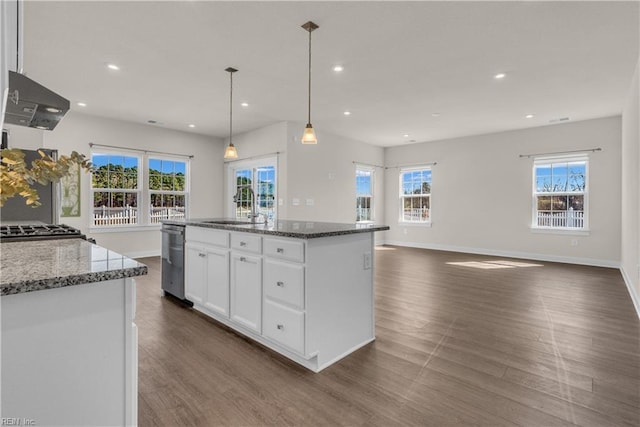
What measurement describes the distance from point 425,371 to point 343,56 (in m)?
3.02

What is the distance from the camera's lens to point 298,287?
2.13 meters

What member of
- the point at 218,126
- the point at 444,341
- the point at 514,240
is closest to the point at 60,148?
the point at 218,126

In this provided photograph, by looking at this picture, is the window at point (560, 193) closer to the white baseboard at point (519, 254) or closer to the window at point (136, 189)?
the white baseboard at point (519, 254)

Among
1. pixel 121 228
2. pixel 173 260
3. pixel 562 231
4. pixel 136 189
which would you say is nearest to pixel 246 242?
pixel 173 260

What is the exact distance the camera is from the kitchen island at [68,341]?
2.95 ft

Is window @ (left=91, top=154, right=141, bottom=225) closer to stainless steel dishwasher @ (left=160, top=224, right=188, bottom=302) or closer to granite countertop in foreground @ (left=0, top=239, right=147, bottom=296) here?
stainless steel dishwasher @ (left=160, top=224, right=188, bottom=302)

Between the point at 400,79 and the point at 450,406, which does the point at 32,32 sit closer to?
the point at 400,79

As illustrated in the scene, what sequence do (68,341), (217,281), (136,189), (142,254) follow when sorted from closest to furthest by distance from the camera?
(68,341)
(217,281)
(136,189)
(142,254)

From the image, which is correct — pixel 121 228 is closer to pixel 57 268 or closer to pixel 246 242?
pixel 246 242

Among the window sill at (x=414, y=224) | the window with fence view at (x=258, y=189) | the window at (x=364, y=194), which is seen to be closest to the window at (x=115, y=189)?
the window with fence view at (x=258, y=189)

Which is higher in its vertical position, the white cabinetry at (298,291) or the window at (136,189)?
the window at (136,189)

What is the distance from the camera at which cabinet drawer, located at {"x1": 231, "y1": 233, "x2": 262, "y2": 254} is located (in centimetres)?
245

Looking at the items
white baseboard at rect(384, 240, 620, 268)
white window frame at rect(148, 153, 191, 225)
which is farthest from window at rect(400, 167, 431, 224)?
white window frame at rect(148, 153, 191, 225)

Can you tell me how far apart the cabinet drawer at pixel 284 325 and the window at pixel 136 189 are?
508cm
